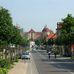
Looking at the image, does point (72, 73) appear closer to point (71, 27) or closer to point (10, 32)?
point (10, 32)

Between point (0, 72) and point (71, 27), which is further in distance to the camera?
point (71, 27)

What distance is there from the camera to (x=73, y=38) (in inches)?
3425

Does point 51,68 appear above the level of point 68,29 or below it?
below

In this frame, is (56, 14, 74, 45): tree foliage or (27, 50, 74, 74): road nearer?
(27, 50, 74, 74): road

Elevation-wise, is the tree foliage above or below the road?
above

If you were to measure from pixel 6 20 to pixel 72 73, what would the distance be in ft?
25.2

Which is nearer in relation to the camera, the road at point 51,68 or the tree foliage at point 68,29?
the road at point 51,68

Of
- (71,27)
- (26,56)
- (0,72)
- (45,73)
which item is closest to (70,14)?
(71,27)

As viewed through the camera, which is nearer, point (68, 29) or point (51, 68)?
point (51, 68)

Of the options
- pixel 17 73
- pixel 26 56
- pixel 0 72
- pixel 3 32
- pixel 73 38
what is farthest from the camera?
pixel 73 38

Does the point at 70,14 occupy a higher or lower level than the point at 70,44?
higher

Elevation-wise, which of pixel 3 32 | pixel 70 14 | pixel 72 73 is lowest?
pixel 72 73

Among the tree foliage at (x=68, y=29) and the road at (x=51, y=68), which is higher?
the tree foliage at (x=68, y=29)

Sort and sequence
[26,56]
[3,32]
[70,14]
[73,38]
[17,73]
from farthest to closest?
[70,14]
[73,38]
[26,56]
[17,73]
[3,32]
